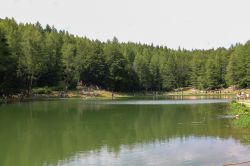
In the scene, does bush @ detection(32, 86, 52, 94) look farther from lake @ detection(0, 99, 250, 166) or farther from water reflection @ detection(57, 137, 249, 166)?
water reflection @ detection(57, 137, 249, 166)

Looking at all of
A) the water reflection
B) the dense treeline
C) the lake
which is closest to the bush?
the dense treeline

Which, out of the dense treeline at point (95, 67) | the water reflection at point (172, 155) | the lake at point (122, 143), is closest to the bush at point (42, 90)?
the dense treeline at point (95, 67)

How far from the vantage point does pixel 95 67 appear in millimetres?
141125

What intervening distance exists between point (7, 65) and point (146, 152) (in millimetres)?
66585

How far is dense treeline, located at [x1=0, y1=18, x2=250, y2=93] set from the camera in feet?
357

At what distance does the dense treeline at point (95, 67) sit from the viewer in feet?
357

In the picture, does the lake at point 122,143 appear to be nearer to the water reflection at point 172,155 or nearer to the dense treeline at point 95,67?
the water reflection at point 172,155

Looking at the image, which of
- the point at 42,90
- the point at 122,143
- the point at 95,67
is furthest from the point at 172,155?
the point at 95,67

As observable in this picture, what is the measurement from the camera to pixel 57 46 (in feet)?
468

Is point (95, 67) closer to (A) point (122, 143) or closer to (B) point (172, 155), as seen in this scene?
(A) point (122, 143)

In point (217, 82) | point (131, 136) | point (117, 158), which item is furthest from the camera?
point (217, 82)

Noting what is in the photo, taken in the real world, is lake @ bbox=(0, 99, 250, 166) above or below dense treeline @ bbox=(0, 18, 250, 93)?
below

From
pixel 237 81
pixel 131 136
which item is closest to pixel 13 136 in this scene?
pixel 131 136

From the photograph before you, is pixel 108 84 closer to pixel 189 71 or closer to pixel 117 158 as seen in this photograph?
pixel 189 71
